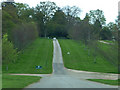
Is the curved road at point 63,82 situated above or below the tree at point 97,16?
below

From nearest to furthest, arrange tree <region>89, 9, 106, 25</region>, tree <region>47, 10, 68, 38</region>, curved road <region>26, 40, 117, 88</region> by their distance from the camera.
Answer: curved road <region>26, 40, 117, 88</region> → tree <region>47, 10, 68, 38</region> → tree <region>89, 9, 106, 25</region>

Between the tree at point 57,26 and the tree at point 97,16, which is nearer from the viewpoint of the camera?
the tree at point 57,26

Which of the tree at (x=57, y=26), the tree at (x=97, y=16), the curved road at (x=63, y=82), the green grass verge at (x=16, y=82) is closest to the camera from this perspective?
the green grass verge at (x=16, y=82)

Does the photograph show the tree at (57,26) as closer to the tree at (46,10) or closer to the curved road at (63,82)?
the tree at (46,10)

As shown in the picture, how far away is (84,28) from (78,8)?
5514 centimetres

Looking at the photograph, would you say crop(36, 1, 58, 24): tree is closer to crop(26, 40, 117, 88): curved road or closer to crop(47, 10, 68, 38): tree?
crop(47, 10, 68, 38): tree

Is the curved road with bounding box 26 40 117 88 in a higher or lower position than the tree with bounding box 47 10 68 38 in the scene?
lower

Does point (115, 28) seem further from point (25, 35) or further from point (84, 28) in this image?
point (84, 28)

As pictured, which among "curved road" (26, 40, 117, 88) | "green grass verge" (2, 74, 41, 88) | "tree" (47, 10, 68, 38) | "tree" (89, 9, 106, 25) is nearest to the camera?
"green grass verge" (2, 74, 41, 88)

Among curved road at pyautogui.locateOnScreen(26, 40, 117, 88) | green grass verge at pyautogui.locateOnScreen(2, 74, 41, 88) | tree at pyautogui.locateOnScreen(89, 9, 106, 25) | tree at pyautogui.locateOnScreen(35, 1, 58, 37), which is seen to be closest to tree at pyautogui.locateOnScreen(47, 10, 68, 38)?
tree at pyautogui.locateOnScreen(35, 1, 58, 37)

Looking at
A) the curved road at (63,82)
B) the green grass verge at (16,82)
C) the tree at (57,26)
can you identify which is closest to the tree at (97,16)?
the tree at (57,26)

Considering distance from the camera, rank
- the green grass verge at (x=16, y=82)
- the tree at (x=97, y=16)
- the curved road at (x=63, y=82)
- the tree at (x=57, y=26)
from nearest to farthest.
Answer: the green grass verge at (x=16, y=82), the curved road at (x=63, y=82), the tree at (x=57, y=26), the tree at (x=97, y=16)

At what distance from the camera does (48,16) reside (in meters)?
111

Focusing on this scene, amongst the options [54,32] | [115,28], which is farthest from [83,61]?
[54,32]
